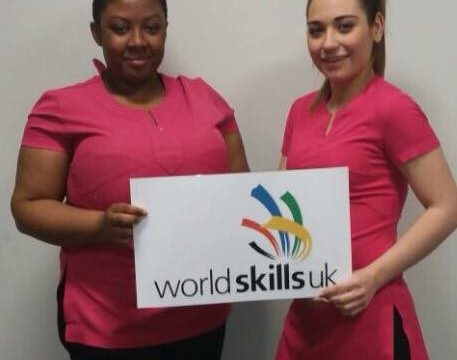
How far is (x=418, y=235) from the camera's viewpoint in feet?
3.45

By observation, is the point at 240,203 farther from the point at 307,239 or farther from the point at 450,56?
the point at 450,56

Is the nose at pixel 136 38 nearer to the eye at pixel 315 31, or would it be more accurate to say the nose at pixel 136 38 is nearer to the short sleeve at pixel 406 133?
the eye at pixel 315 31

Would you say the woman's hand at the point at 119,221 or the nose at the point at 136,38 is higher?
the nose at the point at 136,38

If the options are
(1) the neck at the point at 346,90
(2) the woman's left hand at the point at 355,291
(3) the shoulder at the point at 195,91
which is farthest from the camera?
(3) the shoulder at the point at 195,91

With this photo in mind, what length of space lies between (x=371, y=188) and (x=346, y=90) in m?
0.19

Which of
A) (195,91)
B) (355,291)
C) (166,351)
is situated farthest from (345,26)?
(166,351)

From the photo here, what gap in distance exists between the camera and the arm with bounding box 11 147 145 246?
1120 mm

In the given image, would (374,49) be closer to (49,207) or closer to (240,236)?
(240,236)

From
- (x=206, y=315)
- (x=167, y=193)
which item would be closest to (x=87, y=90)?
(x=167, y=193)

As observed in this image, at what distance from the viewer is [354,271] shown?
1092 millimetres

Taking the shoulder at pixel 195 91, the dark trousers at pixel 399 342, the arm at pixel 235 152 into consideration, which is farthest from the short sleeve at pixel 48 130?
the dark trousers at pixel 399 342

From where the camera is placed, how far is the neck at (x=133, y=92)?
1215 millimetres

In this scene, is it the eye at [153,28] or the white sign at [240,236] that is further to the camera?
the eye at [153,28]

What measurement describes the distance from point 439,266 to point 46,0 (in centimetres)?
113
